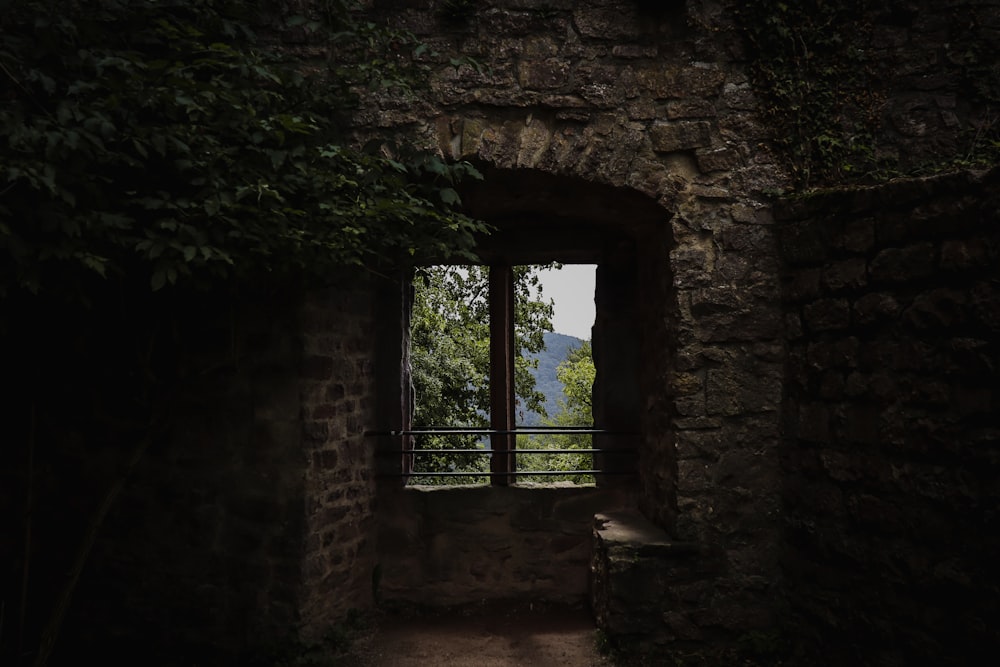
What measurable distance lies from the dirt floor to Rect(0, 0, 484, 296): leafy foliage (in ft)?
7.10

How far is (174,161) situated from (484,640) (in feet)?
10.1

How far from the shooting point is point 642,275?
4.30 meters

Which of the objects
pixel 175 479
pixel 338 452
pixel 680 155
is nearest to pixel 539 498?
pixel 338 452

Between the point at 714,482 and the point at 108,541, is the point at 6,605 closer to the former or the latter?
the point at 108,541

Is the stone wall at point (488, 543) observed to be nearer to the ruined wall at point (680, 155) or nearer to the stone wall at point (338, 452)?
the stone wall at point (338, 452)

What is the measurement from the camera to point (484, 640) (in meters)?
4.23

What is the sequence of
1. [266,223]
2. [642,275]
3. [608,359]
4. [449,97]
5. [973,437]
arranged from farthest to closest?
[608,359]
[642,275]
[449,97]
[266,223]
[973,437]

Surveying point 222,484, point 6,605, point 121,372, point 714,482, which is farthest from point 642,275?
point 6,605

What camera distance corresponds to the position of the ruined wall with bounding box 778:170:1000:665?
8.30ft

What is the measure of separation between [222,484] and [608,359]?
8.22 feet

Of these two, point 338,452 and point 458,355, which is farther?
point 458,355

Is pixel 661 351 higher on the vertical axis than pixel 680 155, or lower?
lower

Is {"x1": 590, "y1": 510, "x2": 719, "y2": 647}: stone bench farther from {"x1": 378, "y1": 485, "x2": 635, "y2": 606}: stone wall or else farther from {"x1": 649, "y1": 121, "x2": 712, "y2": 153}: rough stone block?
{"x1": 649, "y1": 121, "x2": 712, "y2": 153}: rough stone block

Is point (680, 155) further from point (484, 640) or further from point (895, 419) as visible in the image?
point (484, 640)
